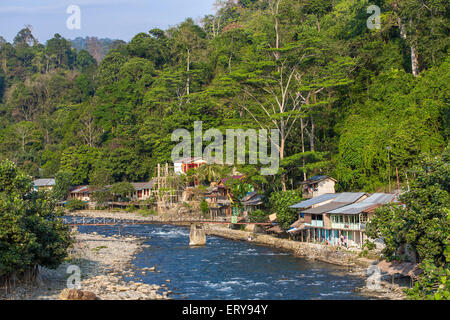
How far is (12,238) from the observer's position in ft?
67.4

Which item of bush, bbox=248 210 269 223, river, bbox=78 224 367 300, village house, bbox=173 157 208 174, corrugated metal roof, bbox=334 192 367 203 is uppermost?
village house, bbox=173 157 208 174

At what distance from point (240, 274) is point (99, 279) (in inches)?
324

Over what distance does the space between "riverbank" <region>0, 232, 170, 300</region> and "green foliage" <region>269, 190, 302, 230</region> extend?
11.9m

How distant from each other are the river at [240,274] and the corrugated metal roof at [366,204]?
4.09 m

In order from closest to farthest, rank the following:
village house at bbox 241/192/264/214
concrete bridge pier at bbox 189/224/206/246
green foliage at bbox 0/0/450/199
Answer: concrete bridge pier at bbox 189/224/206/246, green foliage at bbox 0/0/450/199, village house at bbox 241/192/264/214

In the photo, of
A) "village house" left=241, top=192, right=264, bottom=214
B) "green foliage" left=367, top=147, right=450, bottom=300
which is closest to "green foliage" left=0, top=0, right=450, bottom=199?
"village house" left=241, top=192, right=264, bottom=214

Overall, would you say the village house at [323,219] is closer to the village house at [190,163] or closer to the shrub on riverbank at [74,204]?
the village house at [190,163]

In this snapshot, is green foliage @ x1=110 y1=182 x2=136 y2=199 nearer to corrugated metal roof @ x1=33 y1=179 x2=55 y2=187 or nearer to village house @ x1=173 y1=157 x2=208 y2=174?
village house @ x1=173 y1=157 x2=208 y2=174

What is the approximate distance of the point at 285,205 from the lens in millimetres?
38688

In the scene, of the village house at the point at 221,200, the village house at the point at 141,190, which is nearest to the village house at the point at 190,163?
the village house at the point at 141,190

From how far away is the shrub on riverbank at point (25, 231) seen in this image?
20375mm

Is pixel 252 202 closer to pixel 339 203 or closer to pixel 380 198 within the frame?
pixel 339 203

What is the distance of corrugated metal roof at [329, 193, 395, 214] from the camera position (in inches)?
1225

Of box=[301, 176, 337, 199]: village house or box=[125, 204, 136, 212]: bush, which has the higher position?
box=[301, 176, 337, 199]: village house
